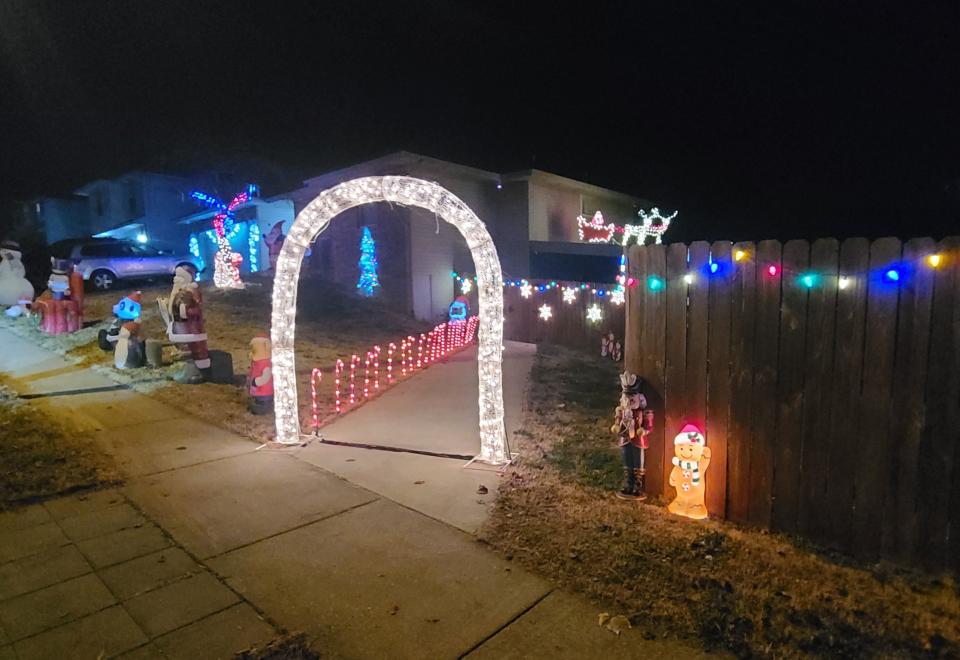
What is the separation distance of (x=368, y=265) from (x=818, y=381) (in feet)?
54.8

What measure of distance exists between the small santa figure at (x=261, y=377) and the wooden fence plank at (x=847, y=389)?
257 inches

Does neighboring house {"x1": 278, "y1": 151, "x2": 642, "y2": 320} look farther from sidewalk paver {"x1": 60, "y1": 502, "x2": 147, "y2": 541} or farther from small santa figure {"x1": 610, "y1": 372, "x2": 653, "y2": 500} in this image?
small santa figure {"x1": 610, "y1": 372, "x2": 653, "y2": 500}

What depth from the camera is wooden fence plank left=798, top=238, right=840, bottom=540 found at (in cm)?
395

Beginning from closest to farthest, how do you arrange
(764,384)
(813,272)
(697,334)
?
(813,272) < (764,384) < (697,334)

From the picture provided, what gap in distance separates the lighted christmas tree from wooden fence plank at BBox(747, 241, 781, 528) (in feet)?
52.3

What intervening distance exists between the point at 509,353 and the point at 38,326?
12.2 metres

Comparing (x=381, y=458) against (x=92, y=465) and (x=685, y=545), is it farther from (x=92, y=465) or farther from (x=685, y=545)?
(x=685, y=545)

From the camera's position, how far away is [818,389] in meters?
4.00

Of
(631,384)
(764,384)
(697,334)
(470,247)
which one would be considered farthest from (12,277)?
(764,384)

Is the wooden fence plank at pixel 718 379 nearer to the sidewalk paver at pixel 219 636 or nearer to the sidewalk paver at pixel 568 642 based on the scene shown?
the sidewalk paver at pixel 568 642

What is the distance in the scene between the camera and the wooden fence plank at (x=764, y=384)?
13.7ft

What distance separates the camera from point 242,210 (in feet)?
81.1

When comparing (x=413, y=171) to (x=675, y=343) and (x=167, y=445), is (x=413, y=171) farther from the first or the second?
(x=675, y=343)

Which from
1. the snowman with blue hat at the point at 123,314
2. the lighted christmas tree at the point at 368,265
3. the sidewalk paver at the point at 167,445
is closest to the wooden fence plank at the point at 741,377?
the sidewalk paver at the point at 167,445
